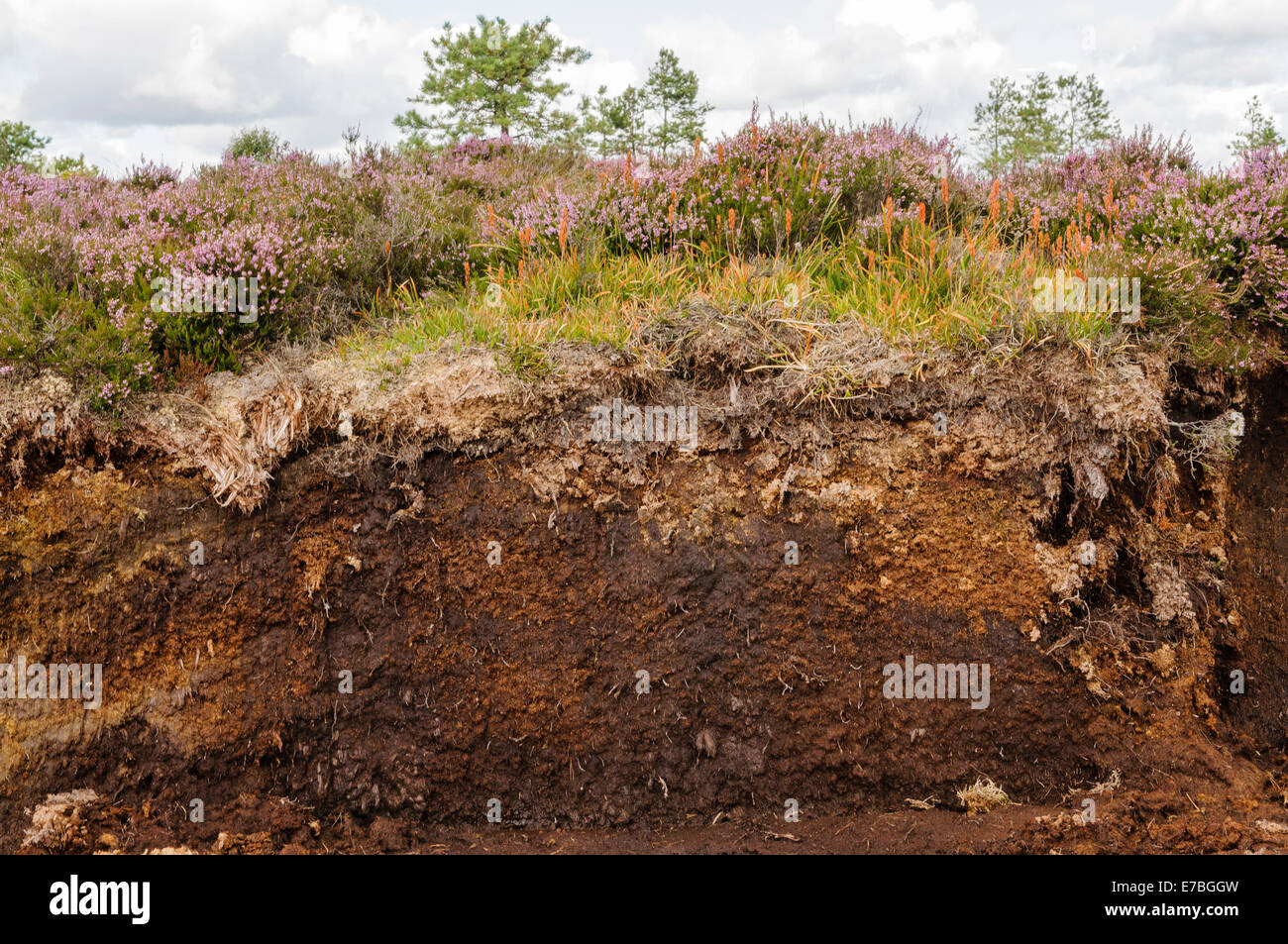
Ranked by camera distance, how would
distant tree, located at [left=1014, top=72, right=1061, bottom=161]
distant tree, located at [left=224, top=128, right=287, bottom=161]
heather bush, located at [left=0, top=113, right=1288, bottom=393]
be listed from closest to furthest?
1. heather bush, located at [left=0, top=113, right=1288, bottom=393]
2. distant tree, located at [left=224, top=128, right=287, bottom=161]
3. distant tree, located at [left=1014, top=72, right=1061, bottom=161]

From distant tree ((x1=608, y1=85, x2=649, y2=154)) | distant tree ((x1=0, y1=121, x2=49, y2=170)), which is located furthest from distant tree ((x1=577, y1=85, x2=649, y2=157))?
distant tree ((x1=0, y1=121, x2=49, y2=170))

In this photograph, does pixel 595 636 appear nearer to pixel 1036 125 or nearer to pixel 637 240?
pixel 637 240

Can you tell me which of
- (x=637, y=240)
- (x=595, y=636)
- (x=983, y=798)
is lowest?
(x=983, y=798)

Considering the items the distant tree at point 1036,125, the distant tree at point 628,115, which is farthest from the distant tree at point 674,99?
the distant tree at point 1036,125

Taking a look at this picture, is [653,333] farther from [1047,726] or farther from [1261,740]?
[1261,740]

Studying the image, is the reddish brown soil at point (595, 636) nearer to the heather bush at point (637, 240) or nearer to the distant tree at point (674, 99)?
the heather bush at point (637, 240)

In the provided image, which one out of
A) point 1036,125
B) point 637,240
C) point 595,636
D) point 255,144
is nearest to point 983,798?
point 595,636

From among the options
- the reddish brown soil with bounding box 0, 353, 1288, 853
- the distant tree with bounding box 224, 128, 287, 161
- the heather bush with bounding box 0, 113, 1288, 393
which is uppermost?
the distant tree with bounding box 224, 128, 287, 161

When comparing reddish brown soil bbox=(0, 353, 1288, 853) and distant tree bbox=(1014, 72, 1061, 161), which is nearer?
reddish brown soil bbox=(0, 353, 1288, 853)

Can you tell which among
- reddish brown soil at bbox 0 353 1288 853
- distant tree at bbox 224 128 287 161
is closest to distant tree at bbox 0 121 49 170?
distant tree at bbox 224 128 287 161

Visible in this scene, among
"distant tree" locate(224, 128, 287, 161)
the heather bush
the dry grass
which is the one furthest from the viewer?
"distant tree" locate(224, 128, 287, 161)

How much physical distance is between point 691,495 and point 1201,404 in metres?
3.44

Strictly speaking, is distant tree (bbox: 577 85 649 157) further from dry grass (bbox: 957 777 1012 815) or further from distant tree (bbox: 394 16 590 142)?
dry grass (bbox: 957 777 1012 815)

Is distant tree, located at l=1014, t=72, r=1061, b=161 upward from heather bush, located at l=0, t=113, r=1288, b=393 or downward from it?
upward
